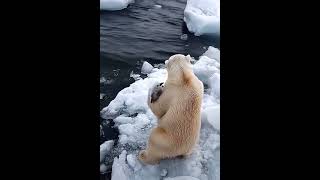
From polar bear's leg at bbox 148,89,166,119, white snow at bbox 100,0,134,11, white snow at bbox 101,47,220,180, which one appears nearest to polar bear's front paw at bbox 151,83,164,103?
polar bear's leg at bbox 148,89,166,119

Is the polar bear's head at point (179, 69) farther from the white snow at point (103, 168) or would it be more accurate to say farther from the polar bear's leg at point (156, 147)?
the white snow at point (103, 168)

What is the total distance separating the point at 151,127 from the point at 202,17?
45.0 inches

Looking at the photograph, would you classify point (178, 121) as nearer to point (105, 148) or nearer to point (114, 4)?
point (105, 148)

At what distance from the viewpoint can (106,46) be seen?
7.42ft

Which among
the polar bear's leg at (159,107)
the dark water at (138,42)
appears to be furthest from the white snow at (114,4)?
the polar bear's leg at (159,107)

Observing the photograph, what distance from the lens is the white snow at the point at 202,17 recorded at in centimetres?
260

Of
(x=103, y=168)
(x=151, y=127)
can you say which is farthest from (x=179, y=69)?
(x=103, y=168)

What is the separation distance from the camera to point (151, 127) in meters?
2.19

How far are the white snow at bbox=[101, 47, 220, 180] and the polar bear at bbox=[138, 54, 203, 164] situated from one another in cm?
7

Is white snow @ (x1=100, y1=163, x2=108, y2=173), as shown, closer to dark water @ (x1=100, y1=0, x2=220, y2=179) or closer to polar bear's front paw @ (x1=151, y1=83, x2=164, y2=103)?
dark water @ (x1=100, y1=0, x2=220, y2=179)
